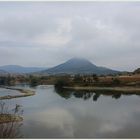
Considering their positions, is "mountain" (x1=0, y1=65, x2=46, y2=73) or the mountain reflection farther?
the mountain reflection

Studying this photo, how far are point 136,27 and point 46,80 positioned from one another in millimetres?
1224

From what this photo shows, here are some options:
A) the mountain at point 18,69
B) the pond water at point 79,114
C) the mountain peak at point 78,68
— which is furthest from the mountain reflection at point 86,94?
the mountain at point 18,69

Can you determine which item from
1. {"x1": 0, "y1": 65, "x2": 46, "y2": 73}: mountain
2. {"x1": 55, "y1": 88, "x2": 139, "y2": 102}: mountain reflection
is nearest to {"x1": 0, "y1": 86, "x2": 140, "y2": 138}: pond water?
{"x1": 55, "y1": 88, "x2": 139, "y2": 102}: mountain reflection

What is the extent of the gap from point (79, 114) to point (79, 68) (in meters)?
0.60

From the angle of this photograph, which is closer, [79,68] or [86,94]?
[79,68]

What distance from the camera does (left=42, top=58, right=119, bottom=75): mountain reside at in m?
3.98

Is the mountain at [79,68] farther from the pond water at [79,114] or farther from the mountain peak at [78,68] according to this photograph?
the pond water at [79,114]

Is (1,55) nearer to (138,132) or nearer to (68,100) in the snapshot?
(68,100)

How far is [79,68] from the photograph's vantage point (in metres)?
4.07

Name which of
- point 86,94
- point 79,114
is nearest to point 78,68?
point 86,94

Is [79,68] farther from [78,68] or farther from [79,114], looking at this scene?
[79,114]

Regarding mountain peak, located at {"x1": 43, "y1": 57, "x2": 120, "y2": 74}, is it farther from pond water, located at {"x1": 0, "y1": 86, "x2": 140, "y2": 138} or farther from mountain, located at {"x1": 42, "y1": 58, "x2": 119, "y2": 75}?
pond water, located at {"x1": 0, "y1": 86, "x2": 140, "y2": 138}

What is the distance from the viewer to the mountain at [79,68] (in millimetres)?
3977

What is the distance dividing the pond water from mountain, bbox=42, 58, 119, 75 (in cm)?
26
